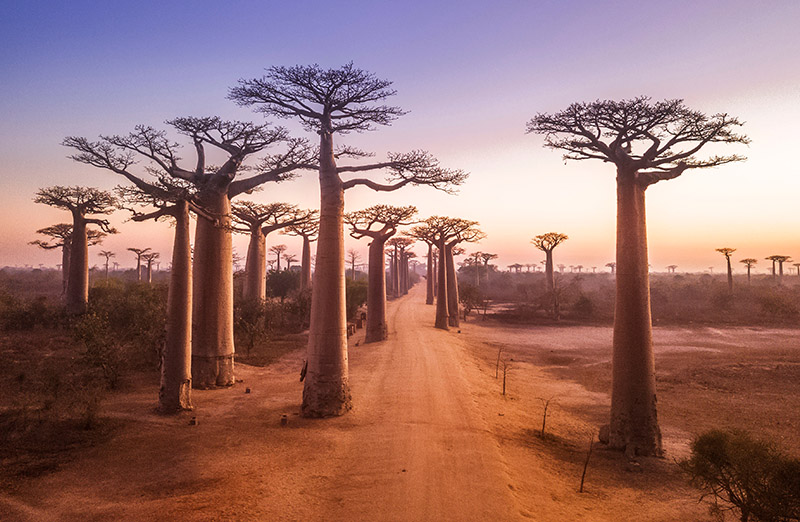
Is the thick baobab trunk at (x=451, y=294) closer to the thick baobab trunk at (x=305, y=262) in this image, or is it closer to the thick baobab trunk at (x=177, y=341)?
the thick baobab trunk at (x=305, y=262)

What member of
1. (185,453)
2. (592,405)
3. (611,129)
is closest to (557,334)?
(592,405)

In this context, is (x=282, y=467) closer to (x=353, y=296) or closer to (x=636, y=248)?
(x=636, y=248)

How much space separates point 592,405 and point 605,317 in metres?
20.1

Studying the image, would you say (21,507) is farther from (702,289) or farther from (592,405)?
(702,289)

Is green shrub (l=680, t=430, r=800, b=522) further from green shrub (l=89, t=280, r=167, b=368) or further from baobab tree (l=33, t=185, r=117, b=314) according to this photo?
baobab tree (l=33, t=185, r=117, b=314)

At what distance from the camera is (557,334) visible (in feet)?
74.5

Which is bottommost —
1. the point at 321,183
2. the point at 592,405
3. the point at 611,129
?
the point at 592,405

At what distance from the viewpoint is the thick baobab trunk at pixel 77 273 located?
1862 centimetres

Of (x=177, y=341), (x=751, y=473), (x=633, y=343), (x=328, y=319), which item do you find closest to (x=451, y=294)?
(x=328, y=319)

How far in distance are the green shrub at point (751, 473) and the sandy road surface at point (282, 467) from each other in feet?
7.10

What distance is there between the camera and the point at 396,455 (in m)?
6.12

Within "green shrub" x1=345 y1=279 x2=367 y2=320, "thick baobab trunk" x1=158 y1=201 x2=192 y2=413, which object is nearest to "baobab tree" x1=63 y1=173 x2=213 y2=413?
"thick baobab trunk" x1=158 y1=201 x2=192 y2=413

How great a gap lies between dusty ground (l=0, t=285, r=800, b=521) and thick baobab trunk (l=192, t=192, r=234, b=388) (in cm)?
60

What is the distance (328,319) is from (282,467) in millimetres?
3049
